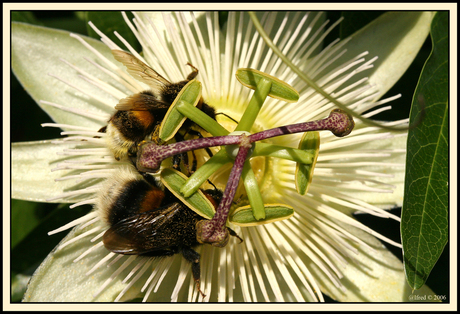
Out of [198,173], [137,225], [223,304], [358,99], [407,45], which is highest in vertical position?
[407,45]

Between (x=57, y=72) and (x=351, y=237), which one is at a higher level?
(x=57, y=72)

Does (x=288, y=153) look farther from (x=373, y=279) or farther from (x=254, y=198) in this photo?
(x=373, y=279)

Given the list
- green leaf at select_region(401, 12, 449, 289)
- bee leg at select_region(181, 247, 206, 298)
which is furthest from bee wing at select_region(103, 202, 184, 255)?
green leaf at select_region(401, 12, 449, 289)

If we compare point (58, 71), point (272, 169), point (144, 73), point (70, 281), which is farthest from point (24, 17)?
point (272, 169)

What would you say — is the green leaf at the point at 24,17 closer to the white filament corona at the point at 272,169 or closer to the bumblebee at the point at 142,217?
the white filament corona at the point at 272,169

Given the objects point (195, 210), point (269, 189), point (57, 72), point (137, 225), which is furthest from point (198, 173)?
point (57, 72)

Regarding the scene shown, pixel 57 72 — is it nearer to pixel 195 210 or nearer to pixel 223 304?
pixel 195 210
